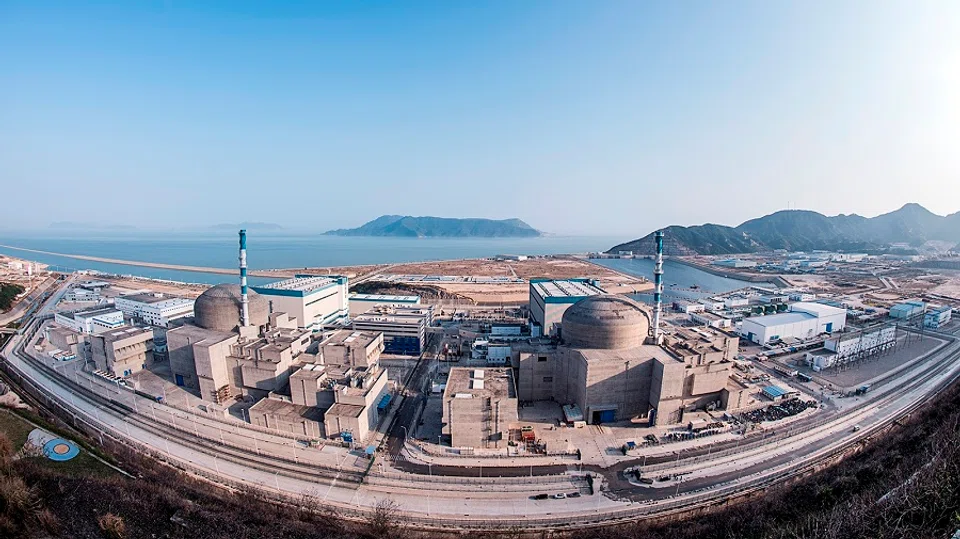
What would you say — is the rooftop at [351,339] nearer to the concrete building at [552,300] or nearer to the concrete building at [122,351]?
the concrete building at [552,300]

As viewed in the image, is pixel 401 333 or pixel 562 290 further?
pixel 562 290

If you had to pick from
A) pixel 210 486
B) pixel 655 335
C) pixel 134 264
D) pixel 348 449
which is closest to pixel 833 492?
pixel 655 335

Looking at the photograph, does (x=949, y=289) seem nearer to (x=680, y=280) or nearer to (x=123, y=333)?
(x=680, y=280)

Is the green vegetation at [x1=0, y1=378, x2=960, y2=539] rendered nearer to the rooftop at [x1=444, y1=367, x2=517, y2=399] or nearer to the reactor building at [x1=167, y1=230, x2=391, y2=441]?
the reactor building at [x1=167, y1=230, x2=391, y2=441]

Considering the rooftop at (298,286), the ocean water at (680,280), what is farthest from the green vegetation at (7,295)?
the ocean water at (680,280)

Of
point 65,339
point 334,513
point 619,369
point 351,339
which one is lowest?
point 334,513

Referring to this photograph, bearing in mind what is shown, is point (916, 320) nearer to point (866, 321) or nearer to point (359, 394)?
point (866, 321)

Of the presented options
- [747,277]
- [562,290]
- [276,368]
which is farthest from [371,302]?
[747,277]
